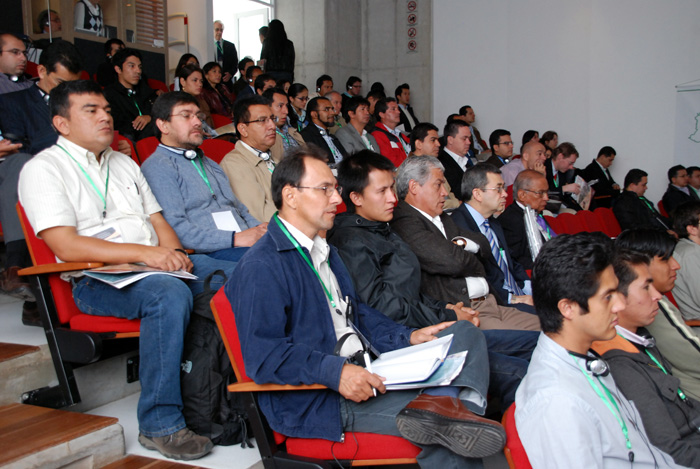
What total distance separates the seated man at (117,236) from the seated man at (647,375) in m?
1.40

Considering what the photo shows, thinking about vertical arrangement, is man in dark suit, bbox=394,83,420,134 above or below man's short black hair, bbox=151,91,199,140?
above

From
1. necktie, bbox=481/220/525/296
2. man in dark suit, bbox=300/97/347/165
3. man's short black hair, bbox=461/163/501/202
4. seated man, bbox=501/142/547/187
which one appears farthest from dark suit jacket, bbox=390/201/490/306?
seated man, bbox=501/142/547/187

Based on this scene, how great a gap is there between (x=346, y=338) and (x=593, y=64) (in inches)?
330

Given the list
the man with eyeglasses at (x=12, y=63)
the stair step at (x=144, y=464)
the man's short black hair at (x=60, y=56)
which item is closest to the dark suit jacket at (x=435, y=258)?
the stair step at (x=144, y=464)

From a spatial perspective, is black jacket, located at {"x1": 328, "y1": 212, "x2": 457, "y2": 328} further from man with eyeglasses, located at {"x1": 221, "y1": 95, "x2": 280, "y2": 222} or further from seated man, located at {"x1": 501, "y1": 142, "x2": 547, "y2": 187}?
seated man, located at {"x1": 501, "y1": 142, "x2": 547, "y2": 187}

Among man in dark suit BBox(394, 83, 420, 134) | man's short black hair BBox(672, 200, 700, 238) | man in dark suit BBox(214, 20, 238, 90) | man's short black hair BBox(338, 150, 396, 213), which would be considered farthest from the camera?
man in dark suit BBox(394, 83, 420, 134)

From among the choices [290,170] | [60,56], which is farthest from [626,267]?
[60,56]

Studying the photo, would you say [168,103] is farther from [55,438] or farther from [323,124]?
[323,124]

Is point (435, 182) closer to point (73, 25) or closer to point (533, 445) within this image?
point (533, 445)

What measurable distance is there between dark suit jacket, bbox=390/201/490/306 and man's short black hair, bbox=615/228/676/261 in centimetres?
68

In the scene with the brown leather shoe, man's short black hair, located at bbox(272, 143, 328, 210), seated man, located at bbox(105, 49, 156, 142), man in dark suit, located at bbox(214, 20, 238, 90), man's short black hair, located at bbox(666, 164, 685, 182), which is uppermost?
man in dark suit, located at bbox(214, 20, 238, 90)

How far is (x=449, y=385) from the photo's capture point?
1613mm

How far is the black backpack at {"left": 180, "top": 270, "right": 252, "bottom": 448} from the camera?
6.72 ft

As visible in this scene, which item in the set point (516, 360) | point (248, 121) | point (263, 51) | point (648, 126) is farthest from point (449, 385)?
point (648, 126)
